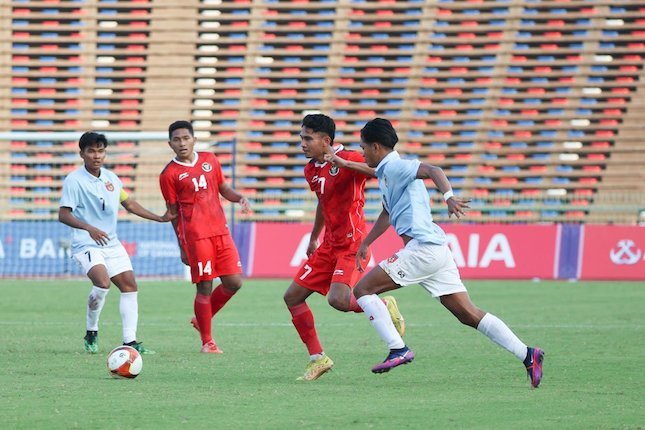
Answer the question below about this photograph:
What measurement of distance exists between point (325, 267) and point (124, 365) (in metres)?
1.71

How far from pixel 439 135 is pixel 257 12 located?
6.68m

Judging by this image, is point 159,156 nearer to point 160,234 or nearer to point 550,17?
point 160,234

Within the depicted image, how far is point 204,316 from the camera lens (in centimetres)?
1085

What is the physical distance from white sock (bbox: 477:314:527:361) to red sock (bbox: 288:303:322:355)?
1336 millimetres

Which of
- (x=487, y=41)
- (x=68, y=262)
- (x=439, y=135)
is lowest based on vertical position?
(x=68, y=262)

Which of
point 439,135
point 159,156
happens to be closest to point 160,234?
point 159,156

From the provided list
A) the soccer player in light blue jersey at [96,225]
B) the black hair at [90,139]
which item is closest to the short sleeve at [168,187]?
the soccer player in light blue jersey at [96,225]

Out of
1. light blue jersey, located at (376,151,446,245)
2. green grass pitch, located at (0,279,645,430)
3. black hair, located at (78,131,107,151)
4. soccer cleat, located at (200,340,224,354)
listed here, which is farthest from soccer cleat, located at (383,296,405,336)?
black hair, located at (78,131,107,151)

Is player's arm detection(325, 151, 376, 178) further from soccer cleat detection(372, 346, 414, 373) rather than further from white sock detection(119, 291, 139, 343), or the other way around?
white sock detection(119, 291, 139, 343)

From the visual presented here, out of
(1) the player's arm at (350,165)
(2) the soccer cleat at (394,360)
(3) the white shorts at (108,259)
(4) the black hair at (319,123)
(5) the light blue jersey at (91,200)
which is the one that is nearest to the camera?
(2) the soccer cleat at (394,360)

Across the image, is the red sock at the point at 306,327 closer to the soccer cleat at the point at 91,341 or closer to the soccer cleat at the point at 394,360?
the soccer cleat at the point at 394,360

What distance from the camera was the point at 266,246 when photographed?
24.5 m

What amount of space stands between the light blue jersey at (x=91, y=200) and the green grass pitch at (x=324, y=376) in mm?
1146

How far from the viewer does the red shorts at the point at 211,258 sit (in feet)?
36.0
